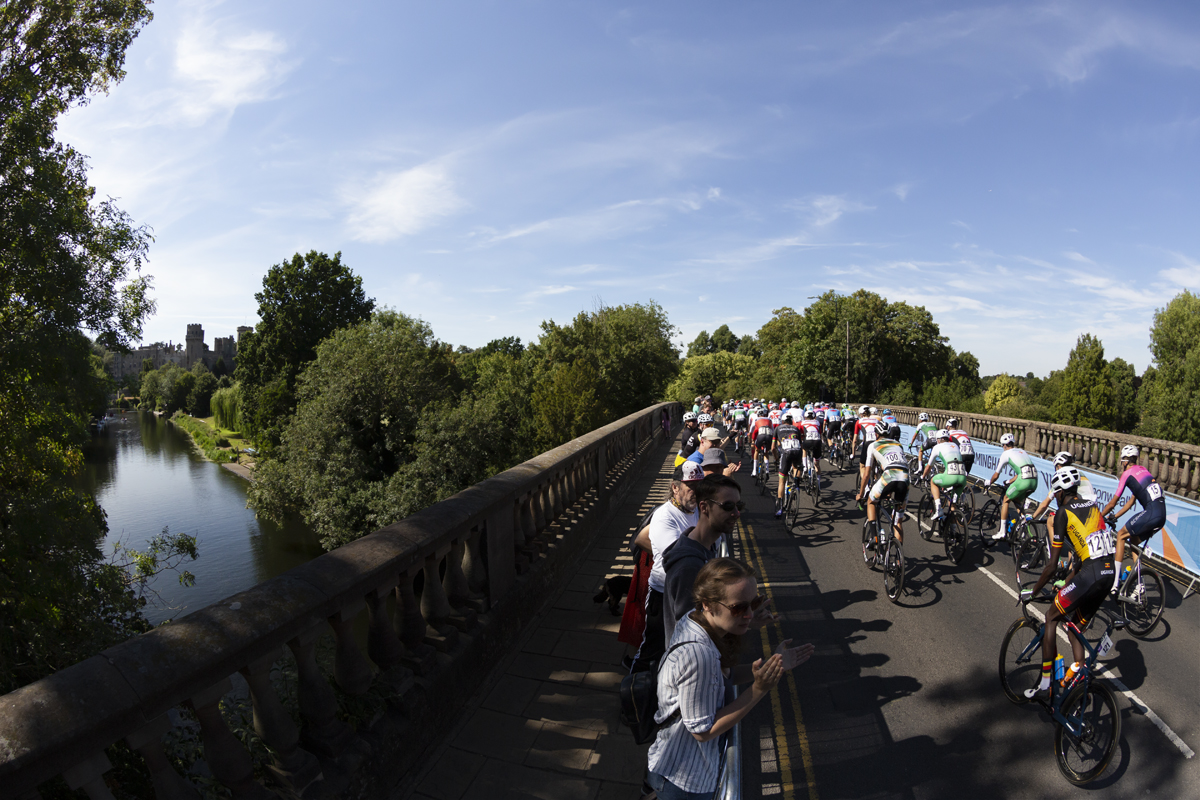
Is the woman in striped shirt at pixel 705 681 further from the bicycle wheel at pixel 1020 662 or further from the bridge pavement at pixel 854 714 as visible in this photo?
the bicycle wheel at pixel 1020 662

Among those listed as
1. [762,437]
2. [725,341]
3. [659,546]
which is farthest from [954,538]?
[725,341]

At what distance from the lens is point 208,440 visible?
86438 mm

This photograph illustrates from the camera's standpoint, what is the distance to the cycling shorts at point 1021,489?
979cm

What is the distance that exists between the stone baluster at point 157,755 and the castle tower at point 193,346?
18644cm

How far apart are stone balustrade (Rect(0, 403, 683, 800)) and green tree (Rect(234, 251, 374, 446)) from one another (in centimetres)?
4932

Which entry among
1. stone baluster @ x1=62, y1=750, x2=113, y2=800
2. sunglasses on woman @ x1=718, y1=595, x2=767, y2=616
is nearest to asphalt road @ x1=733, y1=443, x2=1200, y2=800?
sunglasses on woman @ x1=718, y1=595, x2=767, y2=616

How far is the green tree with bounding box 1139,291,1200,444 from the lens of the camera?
4544 centimetres

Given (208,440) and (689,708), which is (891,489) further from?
(208,440)

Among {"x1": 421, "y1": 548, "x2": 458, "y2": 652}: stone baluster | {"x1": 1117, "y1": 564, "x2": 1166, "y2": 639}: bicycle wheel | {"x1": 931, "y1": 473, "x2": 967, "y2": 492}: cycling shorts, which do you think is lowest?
{"x1": 1117, "y1": 564, "x2": 1166, "y2": 639}: bicycle wheel

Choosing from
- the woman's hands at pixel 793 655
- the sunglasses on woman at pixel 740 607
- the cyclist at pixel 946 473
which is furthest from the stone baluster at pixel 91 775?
the cyclist at pixel 946 473

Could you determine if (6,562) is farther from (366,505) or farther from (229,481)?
(229,481)

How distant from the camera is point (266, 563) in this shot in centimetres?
3678

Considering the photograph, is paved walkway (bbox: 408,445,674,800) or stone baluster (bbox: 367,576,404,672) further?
paved walkway (bbox: 408,445,674,800)

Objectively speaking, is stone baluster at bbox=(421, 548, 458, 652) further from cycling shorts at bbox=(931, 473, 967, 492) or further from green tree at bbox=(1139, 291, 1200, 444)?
green tree at bbox=(1139, 291, 1200, 444)
